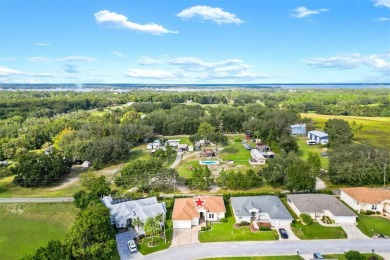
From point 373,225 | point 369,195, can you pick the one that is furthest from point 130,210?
point 369,195

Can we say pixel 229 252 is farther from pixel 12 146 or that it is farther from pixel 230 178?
pixel 12 146

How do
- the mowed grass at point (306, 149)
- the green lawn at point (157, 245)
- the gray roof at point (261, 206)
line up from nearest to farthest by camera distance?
the green lawn at point (157, 245) < the gray roof at point (261, 206) < the mowed grass at point (306, 149)

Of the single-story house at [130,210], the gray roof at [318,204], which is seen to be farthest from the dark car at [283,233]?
the single-story house at [130,210]

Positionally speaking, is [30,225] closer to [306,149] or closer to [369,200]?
[369,200]

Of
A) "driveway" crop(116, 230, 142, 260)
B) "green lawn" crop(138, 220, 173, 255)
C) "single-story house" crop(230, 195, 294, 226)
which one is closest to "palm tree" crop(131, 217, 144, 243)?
"driveway" crop(116, 230, 142, 260)

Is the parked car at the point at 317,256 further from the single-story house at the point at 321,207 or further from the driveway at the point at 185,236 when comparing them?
the driveway at the point at 185,236

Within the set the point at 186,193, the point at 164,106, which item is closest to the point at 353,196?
the point at 186,193
